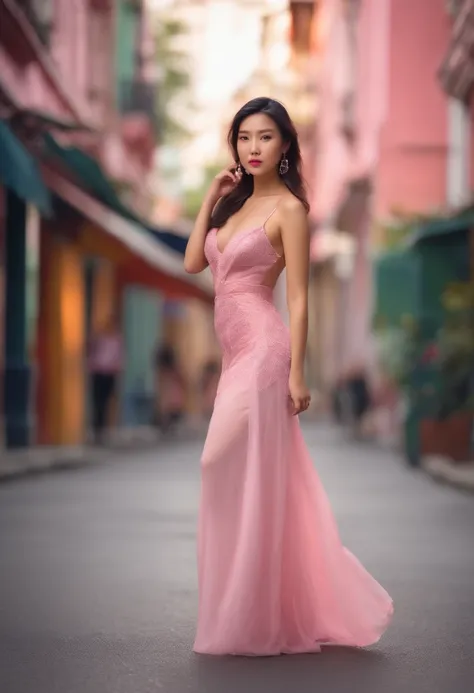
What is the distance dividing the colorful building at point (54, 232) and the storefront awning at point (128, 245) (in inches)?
1.4

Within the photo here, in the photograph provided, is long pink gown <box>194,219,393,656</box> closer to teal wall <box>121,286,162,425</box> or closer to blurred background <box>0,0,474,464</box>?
blurred background <box>0,0,474,464</box>

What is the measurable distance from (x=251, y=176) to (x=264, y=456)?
1.15 metres

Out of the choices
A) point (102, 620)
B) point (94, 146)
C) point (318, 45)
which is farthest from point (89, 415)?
point (318, 45)

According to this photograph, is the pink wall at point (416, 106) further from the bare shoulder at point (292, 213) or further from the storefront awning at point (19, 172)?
the bare shoulder at point (292, 213)

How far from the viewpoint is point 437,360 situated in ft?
62.0

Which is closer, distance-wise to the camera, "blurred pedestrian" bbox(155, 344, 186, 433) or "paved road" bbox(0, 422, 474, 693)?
"paved road" bbox(0, 422, 474, 693)

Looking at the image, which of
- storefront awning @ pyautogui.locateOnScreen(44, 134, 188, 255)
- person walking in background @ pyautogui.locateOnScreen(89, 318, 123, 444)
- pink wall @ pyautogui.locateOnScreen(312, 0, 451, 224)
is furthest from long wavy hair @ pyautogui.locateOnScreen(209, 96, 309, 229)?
pink wall @ pyautogui.locateOnScreen(312, 0, 451, 224)

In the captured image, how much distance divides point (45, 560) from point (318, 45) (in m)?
48.8

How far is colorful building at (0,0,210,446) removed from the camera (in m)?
18.5

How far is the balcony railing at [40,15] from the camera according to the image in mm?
20375

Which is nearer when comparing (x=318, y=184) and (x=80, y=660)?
(x=80, y=660)

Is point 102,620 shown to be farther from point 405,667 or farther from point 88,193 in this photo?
point 88,193

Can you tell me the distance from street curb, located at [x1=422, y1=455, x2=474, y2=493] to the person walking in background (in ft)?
22.2

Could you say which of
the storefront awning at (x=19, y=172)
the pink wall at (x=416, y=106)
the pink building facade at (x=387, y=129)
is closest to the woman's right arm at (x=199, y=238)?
the storefront awning at (x=19, y=172)
